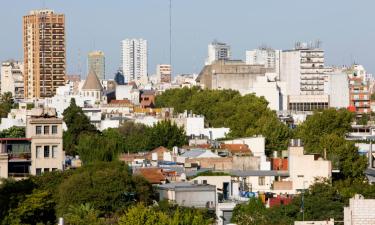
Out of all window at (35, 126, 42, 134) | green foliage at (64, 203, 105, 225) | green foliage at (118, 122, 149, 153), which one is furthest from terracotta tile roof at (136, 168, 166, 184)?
green foliage at (118, 122, 149, 153)

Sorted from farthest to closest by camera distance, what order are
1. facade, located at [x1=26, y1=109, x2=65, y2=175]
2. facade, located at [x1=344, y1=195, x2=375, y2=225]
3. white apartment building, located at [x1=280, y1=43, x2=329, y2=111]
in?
white apartment building, located at [x1=280, y1=43, x2=329, y2=111] < facade, located at [x1=26, y1=109, x2=65, y2=175] < facade, located at [x1=344, y1=195, x2=375, y2=225]

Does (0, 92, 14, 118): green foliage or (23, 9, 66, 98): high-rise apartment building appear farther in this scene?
(23, 9, 66, 98): high-rise apartment building

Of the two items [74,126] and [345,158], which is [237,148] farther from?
[74,126]

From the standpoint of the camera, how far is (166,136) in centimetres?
8181

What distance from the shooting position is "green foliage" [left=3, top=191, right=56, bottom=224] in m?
40.6

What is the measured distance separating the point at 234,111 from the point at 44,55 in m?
80.7

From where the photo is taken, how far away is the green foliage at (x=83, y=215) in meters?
38.7

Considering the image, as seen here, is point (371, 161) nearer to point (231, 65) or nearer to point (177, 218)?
point (177, 218)

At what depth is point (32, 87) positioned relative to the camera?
190625 millimetres

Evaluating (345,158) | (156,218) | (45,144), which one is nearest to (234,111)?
(345,158)

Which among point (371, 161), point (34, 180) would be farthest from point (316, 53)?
point (34, 180)

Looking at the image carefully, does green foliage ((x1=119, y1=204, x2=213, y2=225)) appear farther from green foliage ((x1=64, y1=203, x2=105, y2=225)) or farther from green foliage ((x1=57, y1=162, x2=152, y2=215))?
green foliage ((x1=57, y1=162, x2=152, y2=215))

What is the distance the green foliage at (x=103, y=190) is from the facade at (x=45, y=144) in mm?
9613

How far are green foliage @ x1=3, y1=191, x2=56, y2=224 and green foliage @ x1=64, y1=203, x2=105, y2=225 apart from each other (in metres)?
0.71
